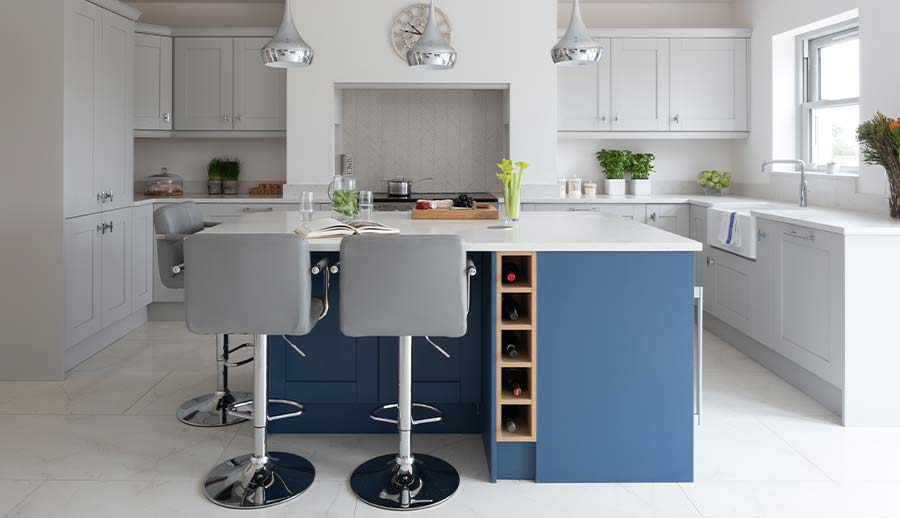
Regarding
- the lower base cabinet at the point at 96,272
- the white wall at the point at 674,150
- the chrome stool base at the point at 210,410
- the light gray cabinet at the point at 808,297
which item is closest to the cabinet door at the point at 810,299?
the light gray cabinet at the point at 808,297

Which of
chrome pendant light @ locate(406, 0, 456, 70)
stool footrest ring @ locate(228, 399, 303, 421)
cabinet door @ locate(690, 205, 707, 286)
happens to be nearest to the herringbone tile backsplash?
cabinet door @ locate(690, 205, 707, 286)

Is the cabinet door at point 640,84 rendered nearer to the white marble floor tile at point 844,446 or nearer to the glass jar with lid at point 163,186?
the white marble floor tile at point 844,446

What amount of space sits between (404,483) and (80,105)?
3.29 m

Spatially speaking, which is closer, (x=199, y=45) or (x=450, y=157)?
(x=199, y=45)

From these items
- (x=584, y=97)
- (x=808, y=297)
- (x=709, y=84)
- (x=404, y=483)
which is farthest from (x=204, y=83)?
(x=808, y=297)

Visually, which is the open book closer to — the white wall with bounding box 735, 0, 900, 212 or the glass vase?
the glass vase

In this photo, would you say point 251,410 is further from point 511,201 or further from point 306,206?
Answer: point 511,201

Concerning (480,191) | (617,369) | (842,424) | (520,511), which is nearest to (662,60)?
(480,191)

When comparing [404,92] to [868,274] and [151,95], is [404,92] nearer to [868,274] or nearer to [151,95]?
[151,95]

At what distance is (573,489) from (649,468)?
33 cm

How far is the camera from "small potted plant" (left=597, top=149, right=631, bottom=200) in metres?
6.76

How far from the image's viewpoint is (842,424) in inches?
152

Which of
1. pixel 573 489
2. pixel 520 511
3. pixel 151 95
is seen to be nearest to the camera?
pixel 520 511

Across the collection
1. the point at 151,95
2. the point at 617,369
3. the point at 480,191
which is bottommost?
the point at 617,369
